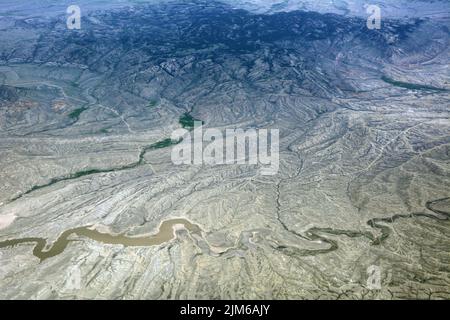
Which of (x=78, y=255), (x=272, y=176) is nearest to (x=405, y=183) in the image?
(x=272, y=176)

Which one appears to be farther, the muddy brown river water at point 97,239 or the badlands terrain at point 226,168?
the muddy brown river water at point 97,239

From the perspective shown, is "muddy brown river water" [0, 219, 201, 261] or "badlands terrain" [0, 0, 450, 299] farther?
"muddy brown river water" [0, 219, 201, 261]

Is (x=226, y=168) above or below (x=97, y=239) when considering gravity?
above

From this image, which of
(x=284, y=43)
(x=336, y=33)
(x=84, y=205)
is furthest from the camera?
(x=336, y=33)

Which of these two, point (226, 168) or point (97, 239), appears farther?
point (226, 168)

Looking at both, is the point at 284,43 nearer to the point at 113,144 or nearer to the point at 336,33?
the point at 336,33
